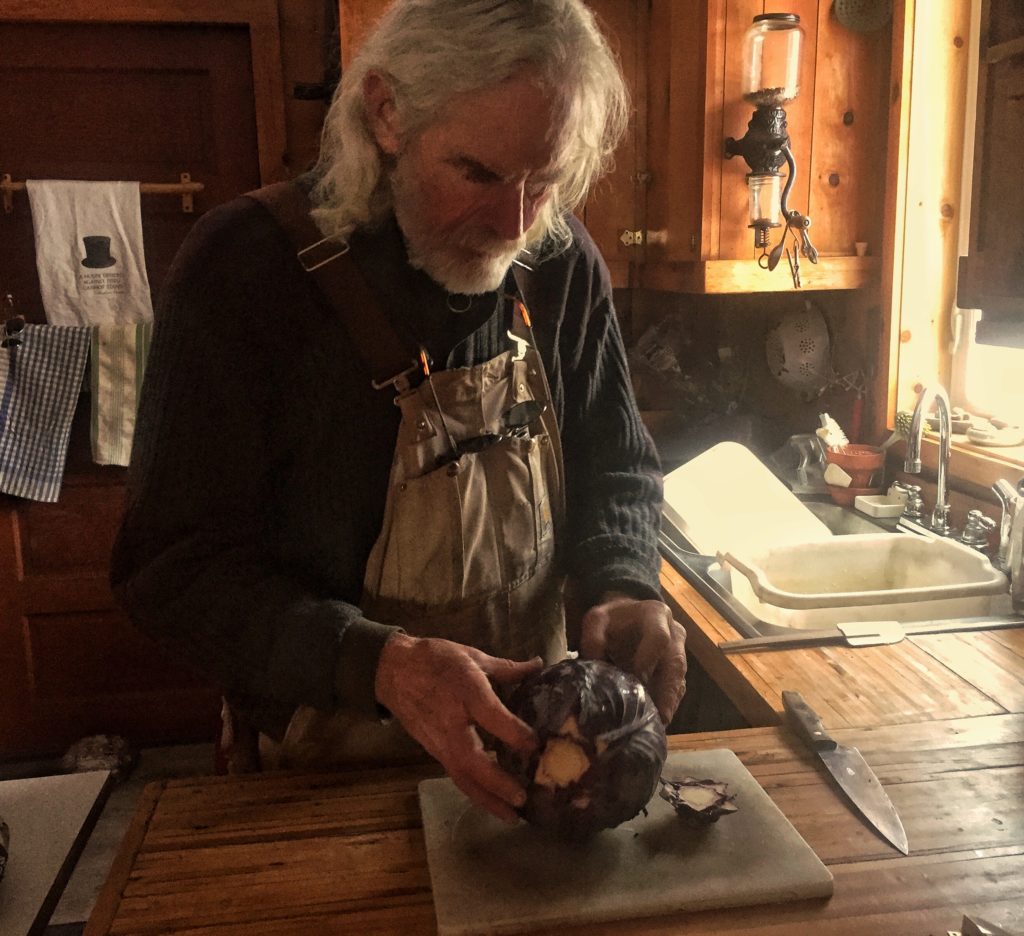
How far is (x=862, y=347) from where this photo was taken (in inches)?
90.6

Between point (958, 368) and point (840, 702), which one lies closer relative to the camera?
point (840, 702)

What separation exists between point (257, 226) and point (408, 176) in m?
0.19

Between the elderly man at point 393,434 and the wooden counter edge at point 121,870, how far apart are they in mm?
148

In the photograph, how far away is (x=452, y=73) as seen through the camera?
1.02 m

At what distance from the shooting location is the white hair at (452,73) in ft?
3.32

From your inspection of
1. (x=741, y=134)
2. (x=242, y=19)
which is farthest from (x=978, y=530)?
(x=242, y=19)

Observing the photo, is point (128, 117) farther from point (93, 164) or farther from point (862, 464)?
point (862, 464)

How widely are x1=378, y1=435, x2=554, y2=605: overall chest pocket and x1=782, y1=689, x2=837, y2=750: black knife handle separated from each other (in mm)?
364

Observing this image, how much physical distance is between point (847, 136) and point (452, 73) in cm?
142

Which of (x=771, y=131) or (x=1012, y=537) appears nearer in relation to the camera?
(x=1012, y=537)

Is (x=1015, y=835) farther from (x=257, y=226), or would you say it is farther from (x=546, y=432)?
(x=257, y=226)

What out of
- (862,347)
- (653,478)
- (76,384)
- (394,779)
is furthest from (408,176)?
(76,384)

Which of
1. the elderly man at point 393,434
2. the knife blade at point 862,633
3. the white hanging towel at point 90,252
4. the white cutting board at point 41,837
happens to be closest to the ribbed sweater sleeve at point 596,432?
the elderly man at point 393,434

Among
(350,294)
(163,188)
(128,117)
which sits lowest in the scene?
(350,294)
